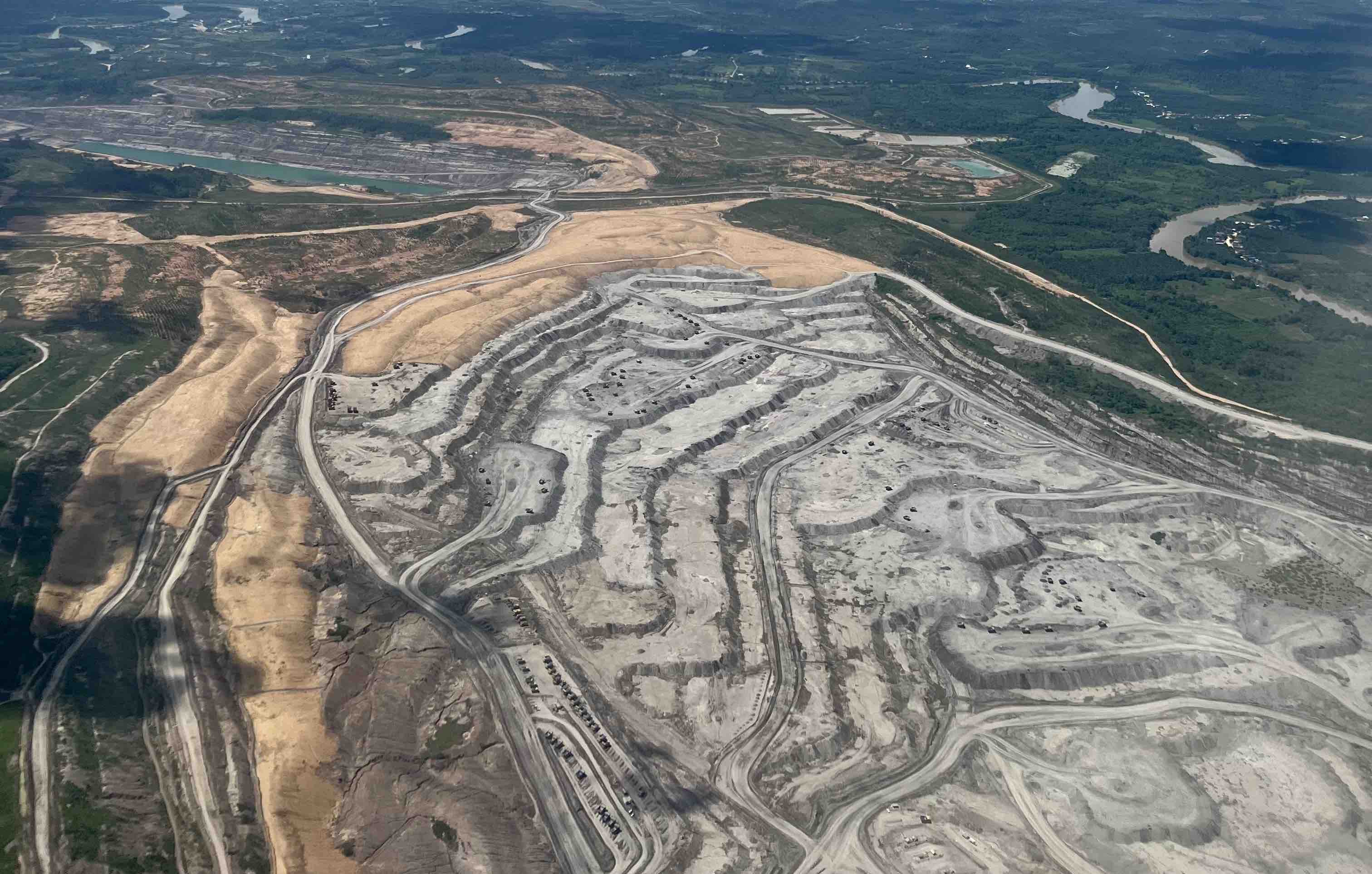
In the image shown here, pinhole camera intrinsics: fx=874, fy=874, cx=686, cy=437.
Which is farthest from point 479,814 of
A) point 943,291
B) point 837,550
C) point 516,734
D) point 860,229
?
point 860,229

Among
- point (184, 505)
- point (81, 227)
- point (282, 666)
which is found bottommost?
point (282, 666)

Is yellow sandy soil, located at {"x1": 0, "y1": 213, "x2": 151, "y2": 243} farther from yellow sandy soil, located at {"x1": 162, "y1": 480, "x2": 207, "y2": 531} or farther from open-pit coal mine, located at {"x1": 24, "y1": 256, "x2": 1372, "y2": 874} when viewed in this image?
yellow sandy soil, located at {"x1": 162, "y1": 480, "x2": 207, "y2": 531}

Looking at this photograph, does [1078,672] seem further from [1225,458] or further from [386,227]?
[386,227]

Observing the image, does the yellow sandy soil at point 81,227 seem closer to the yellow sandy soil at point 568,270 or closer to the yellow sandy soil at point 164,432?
the yellow sandy soil at point 164,432

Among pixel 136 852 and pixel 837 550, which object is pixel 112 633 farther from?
pixel 837 550

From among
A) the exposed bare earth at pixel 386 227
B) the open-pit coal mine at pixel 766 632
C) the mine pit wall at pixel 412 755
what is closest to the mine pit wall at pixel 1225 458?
the open-pit coal mine at pixel 766 632

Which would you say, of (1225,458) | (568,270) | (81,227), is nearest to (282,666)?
(568,270)

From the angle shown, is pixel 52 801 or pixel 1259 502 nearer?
pixel 52 801
